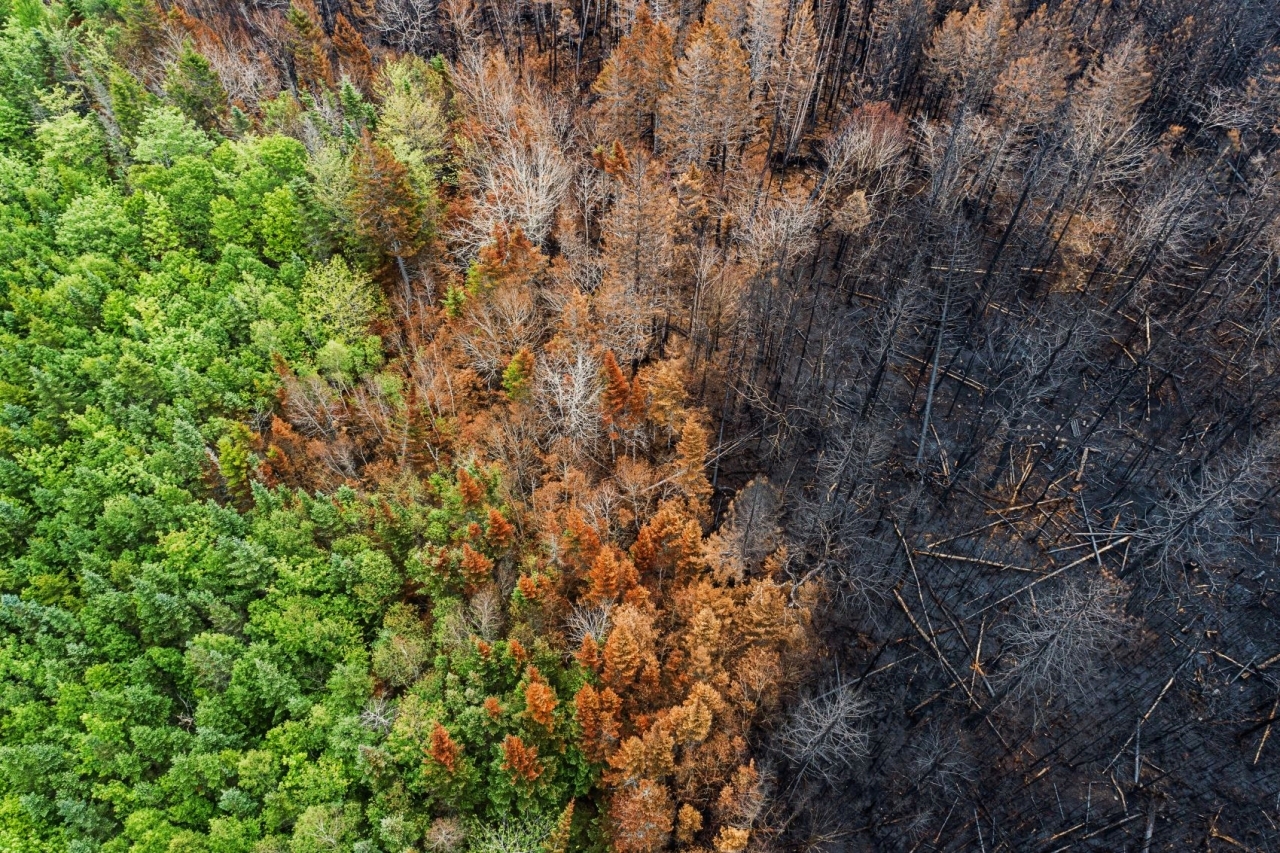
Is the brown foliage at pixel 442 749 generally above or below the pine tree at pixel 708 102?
below

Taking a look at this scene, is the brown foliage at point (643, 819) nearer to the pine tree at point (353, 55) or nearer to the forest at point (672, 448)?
the forest at point (672, 448)

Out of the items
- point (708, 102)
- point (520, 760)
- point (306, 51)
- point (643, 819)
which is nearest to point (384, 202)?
point (708, 102)

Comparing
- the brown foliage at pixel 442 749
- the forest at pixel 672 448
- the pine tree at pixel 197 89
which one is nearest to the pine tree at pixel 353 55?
the forest at pixel 672 448

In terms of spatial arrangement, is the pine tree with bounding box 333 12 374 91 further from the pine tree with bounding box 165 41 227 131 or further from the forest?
the pine tree with bounding box 165 41 227 131

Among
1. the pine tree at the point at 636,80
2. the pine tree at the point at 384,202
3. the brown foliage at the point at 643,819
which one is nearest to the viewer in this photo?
the brown foliage at the point at 643,819

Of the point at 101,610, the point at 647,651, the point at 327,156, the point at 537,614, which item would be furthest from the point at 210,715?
the point at 327,156

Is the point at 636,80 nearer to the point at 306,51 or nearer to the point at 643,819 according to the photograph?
the point at 306,51

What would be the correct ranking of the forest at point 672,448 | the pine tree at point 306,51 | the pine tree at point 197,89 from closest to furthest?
the forest at point 672,448 → the pine tree at point 197,89 → the pine tree at point 306,51

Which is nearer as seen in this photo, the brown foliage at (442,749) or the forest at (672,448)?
the brown foliage at (442,749)

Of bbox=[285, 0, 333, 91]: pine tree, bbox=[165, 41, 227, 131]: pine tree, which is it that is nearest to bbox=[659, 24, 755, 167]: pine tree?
bbox=[285, 0, 333, 91]: pine tree

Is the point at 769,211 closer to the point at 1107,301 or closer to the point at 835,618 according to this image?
the point at 1107,301
